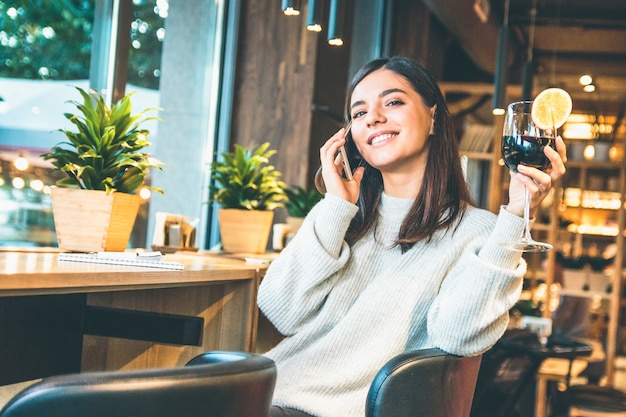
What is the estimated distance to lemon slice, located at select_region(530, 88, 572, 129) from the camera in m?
1.79

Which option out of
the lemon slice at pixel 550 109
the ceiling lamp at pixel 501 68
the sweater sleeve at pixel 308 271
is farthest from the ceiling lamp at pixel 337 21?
the ceiling lamp at pixel 501 68

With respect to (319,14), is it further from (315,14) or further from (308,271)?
(308,271)

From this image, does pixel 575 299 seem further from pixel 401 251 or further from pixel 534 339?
pixel 401 251

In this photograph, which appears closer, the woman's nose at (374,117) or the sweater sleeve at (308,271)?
the sweater sleeve at (308,271)

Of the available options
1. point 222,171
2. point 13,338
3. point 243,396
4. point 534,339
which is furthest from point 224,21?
point 243,396

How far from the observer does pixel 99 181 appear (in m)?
2.53

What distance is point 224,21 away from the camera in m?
5.01

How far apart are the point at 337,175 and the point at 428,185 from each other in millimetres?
241

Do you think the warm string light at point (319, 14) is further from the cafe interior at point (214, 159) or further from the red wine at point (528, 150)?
the red wine at point (528, 150)

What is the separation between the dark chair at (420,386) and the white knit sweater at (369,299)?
63 mm

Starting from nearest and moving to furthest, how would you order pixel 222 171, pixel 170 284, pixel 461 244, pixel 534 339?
pixel 170 284, pixel 461 244, pixel 222 171, pixel 534 339

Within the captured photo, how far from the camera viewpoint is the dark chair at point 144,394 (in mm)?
917

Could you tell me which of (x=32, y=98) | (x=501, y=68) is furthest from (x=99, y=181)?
(x=501, y=68)

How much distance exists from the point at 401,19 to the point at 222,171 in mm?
3815
